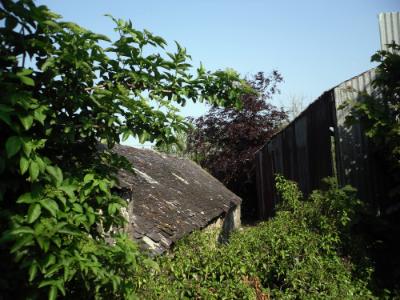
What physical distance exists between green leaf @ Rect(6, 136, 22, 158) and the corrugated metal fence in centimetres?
565

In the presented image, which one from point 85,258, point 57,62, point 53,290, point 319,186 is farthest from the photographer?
point 319,186

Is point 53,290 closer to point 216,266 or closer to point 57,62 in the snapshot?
point 57,62

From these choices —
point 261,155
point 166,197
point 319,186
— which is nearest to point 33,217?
point 319,186

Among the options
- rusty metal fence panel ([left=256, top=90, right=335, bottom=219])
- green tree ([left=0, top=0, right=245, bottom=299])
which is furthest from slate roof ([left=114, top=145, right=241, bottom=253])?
rusty metal fence panel ([left=256, top=90, right=335, bottom=219])

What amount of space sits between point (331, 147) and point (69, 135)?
6624 millimetres

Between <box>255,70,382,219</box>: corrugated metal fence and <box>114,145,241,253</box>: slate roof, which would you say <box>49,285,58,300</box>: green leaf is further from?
<box>255,70,382,219</box>: corrugated metal fence

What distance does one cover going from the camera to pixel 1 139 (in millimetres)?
2469

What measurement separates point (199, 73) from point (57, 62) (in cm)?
115

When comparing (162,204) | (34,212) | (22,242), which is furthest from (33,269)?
(162,204)

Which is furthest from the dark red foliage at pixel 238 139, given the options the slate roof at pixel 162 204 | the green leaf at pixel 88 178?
the green leaf at pixel 88 178

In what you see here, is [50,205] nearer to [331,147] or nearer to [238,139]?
[331,147]

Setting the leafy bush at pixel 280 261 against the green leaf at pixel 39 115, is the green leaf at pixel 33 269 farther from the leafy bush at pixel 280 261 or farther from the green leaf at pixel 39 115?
the leafy bush at pixel 280 261

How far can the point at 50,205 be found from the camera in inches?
88.0

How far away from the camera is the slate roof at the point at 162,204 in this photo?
7.28 m
